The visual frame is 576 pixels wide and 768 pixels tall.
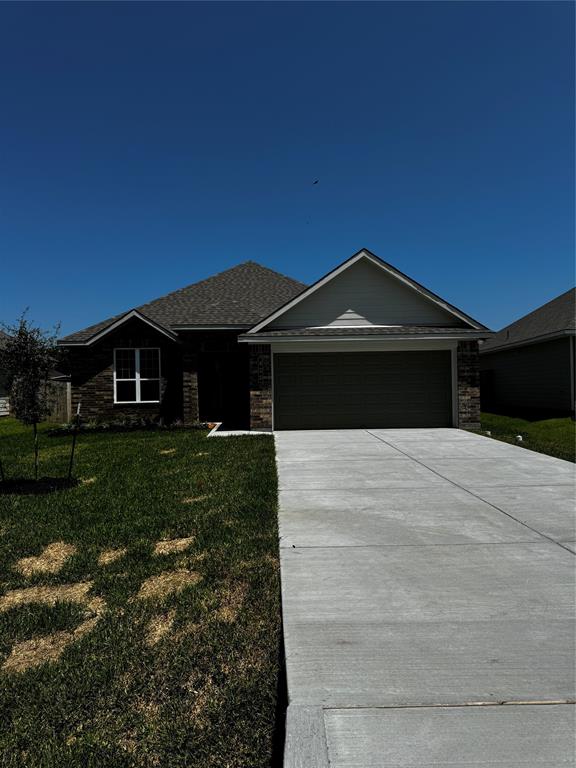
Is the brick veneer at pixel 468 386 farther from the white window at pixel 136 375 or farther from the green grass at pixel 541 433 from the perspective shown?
the white window at pixel 136 375

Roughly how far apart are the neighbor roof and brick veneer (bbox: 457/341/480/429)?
351cm

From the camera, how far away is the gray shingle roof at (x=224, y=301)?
1655cm

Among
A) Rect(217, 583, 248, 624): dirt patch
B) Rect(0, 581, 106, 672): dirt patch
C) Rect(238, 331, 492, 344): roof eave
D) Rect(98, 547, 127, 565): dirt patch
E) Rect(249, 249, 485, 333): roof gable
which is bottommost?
Rect(0, 581, 106, 672): dirt patch

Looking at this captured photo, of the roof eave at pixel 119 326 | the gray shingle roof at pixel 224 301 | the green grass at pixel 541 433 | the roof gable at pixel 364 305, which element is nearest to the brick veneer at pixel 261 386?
the roof gable at pixel 364 305

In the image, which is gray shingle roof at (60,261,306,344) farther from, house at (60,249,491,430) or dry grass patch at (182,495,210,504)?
dry grass patch at (182,495,210,504)

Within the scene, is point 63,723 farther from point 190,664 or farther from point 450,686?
point 450,686

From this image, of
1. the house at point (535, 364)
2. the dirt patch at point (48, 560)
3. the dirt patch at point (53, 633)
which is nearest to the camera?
the dirt patch at point (53, 633)

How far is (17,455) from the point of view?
37.5 feet

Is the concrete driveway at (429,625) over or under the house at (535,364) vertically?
under

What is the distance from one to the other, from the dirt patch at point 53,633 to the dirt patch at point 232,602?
3.04 feet

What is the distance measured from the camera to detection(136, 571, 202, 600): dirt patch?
12.9 feet

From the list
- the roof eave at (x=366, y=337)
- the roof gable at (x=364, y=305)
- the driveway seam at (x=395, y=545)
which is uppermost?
the roof gable at (x=364, y=305)

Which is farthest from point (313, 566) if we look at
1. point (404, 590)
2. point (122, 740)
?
point (122, 740)

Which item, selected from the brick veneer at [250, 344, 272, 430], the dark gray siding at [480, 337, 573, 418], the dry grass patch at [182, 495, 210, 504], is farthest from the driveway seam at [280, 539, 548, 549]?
the dark gray siding at [480, 337, 573, 418]
